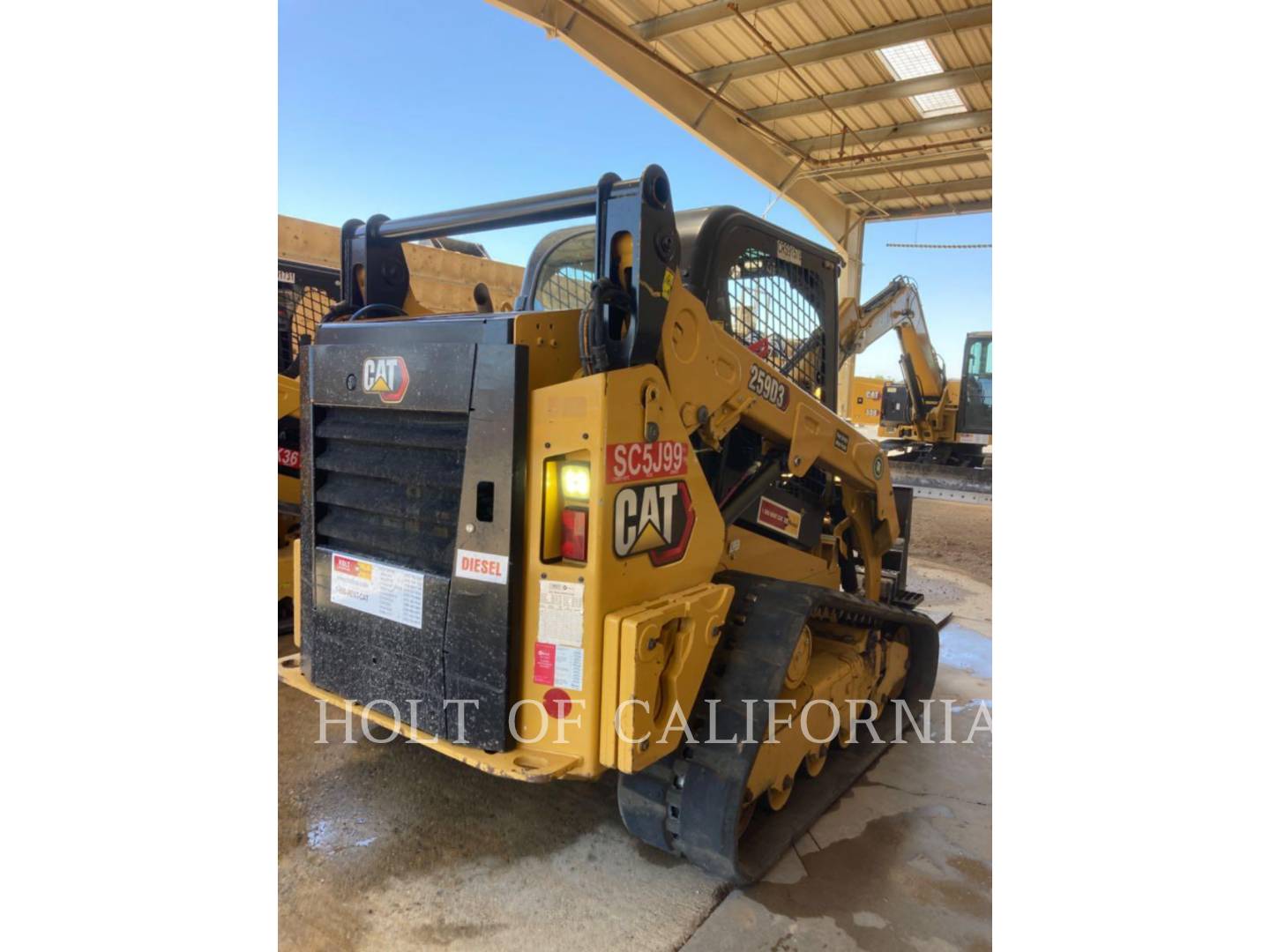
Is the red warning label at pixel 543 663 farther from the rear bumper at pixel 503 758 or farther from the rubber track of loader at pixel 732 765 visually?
the rubber track of loader at pixel 732 765

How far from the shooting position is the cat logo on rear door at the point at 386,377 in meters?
2.44

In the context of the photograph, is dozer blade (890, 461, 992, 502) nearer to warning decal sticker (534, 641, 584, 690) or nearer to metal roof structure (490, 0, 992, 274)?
metal roof structure (490, 0, 992, 274)

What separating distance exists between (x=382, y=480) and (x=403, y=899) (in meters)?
1.36

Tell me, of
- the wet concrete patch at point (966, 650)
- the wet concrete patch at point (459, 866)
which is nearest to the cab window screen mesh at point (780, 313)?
the wet concrete patch at point (459, 866)

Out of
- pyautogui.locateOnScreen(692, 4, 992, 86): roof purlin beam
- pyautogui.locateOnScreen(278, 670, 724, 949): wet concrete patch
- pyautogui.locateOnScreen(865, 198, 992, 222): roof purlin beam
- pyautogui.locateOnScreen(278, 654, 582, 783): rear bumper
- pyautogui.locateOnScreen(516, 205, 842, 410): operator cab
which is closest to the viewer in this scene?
pyautogui.locateOnScreen(278, 654, 582, 783): rear bumper

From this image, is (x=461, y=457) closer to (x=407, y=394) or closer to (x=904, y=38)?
(x=407, y=394)

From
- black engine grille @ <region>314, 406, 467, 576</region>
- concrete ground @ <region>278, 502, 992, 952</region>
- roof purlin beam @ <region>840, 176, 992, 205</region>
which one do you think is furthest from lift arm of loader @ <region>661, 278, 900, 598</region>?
roof purlin beam @ <region>840, 176, 992, 205</region>

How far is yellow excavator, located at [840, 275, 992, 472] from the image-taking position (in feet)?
40.4

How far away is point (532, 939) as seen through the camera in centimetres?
226

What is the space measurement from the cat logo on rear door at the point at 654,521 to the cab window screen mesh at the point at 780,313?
105cm

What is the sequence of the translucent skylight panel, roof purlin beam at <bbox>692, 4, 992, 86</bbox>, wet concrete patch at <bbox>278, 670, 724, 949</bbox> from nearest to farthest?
wet concrete patch at <bbox>278, 670, 724, 949</bbox> < roof purlin beam at <bbox>692, 4, 992, 86</bbox> < the translucent skylight panel

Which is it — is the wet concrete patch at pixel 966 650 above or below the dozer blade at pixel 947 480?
below

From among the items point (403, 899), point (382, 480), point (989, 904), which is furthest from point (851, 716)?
point (382, 480)

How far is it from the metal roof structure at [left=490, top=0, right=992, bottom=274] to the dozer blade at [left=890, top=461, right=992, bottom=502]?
459 cm
